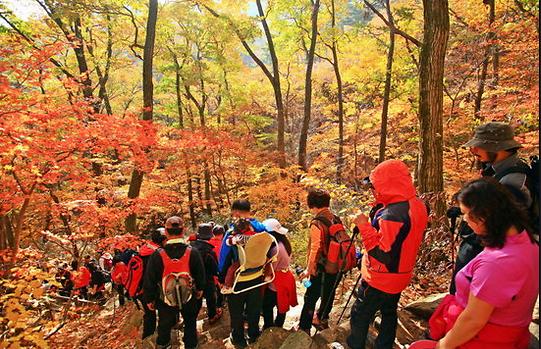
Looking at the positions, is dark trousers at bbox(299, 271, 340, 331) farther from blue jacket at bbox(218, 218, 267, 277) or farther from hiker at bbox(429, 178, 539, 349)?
hiker at bbox(429, 178, 539, 349)

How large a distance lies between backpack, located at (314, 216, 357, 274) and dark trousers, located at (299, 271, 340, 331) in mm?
152

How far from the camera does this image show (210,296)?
14.9 feet

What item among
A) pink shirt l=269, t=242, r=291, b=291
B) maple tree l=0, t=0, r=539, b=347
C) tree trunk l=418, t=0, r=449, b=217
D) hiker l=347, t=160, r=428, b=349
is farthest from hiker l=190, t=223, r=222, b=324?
tree trunk l=418, t=0, r=449, b=217

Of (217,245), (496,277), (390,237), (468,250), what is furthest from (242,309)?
(496,277)

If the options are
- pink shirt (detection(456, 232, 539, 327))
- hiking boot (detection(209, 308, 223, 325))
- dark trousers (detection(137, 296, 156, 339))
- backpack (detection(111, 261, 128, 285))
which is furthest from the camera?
hiking boot (detection(209, 308, 223, 325))

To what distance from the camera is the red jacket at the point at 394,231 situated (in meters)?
2.47

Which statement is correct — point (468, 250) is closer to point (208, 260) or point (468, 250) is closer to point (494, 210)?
point (494, 210)

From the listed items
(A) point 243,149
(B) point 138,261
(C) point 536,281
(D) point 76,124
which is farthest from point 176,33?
(C) point 536,281

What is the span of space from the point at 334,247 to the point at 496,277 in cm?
174

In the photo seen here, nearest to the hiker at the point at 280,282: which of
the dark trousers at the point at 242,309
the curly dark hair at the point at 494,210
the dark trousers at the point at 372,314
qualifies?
the dark trousers at the point at 242,309

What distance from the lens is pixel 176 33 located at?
599 inches

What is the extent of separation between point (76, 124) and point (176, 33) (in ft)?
34.3

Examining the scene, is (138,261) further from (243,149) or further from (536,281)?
(243,149)

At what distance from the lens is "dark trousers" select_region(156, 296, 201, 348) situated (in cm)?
368
